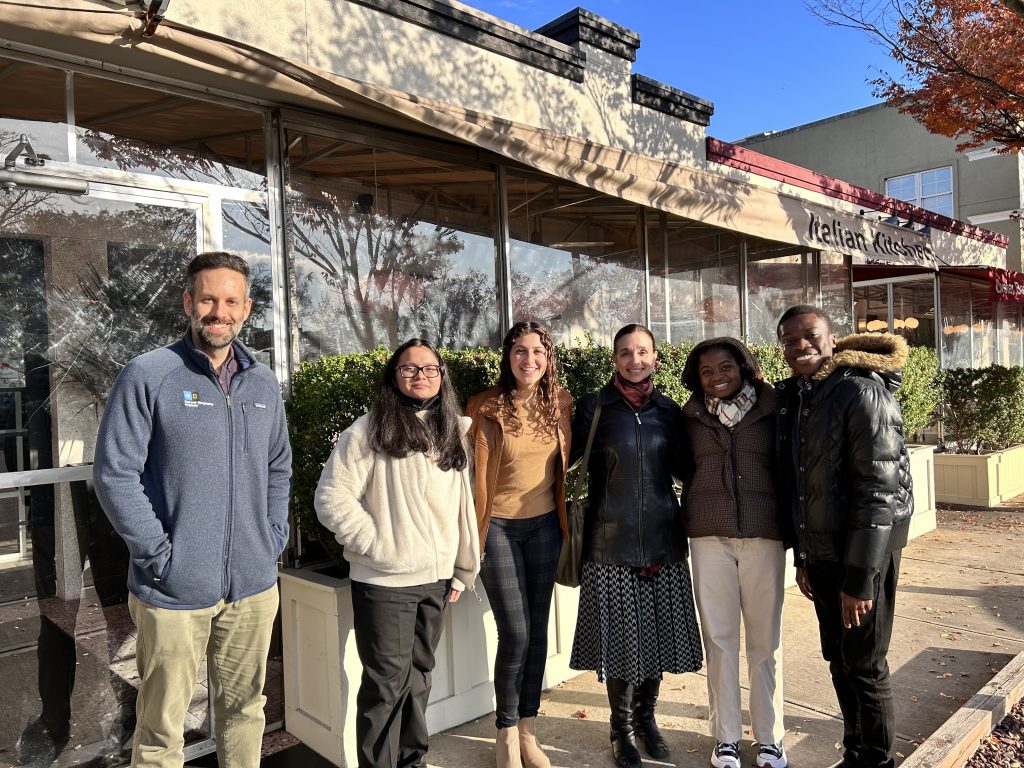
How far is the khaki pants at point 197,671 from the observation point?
263cm

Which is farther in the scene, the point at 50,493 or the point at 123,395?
the point at 50,493

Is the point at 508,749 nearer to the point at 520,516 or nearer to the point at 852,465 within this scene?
the point at 520,516

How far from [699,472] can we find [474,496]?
1051 millimetres

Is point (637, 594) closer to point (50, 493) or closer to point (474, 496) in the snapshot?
point (474, 496)

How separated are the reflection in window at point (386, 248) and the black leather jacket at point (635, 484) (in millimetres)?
1950

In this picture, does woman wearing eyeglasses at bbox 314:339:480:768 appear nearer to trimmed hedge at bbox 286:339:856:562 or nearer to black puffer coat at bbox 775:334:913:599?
trimmed hedge at bbox 286:339:856:562

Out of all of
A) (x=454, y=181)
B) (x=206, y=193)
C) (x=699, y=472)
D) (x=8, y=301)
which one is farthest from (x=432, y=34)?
(x=699, y=472)

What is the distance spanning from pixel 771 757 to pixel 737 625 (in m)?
0.61

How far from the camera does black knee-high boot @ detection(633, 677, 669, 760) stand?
3.61 metres

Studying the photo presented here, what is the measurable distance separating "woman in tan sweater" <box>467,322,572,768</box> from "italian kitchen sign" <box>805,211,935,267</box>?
368cm

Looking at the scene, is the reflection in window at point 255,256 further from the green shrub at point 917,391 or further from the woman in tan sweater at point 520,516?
the green shrub at point 917,391

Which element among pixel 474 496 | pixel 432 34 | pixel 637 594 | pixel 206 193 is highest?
pixel 432 34

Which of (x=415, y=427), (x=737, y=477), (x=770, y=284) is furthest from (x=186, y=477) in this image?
(x=770, y=284)

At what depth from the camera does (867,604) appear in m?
3.07
